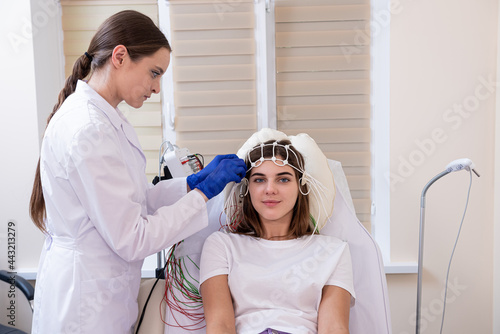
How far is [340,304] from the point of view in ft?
4.69

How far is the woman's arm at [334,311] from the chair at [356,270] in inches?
5.9

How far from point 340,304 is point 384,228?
3.37 ft

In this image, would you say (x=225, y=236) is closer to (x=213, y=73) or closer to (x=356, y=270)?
(x=356, y=270)

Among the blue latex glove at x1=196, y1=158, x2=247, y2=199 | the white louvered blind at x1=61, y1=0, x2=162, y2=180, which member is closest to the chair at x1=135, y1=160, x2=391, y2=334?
the blue latex glove at x1=196, y1=158, x2=247, y2=199

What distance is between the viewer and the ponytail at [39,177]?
137 centimetres

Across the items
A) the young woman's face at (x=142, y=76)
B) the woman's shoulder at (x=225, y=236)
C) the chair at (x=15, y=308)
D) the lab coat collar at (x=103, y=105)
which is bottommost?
the chair at (x=15, y=308)

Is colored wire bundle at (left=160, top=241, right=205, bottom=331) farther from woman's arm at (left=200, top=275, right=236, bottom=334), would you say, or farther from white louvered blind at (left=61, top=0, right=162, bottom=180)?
white louvered blind at (left=61, top=0, right=162, bottom=180)

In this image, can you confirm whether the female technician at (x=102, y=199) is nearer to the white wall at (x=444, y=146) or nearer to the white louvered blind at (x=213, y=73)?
the white louvered blind at (x=213, y=73)

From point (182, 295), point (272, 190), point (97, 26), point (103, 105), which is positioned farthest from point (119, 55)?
point (97, 26)

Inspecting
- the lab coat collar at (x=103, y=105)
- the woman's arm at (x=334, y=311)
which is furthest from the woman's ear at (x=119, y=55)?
the woman's arm at (x=334, y=311)

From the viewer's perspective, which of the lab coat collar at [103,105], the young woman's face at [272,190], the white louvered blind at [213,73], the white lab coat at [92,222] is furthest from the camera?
the white louvered blind at [213,73]

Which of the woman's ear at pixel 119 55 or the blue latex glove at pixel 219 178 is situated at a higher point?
the woman's ear at pixel 119 55

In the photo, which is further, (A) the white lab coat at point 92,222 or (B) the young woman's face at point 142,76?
(B) the young woman's face at point 142,76

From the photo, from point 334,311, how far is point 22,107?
1.78 m
